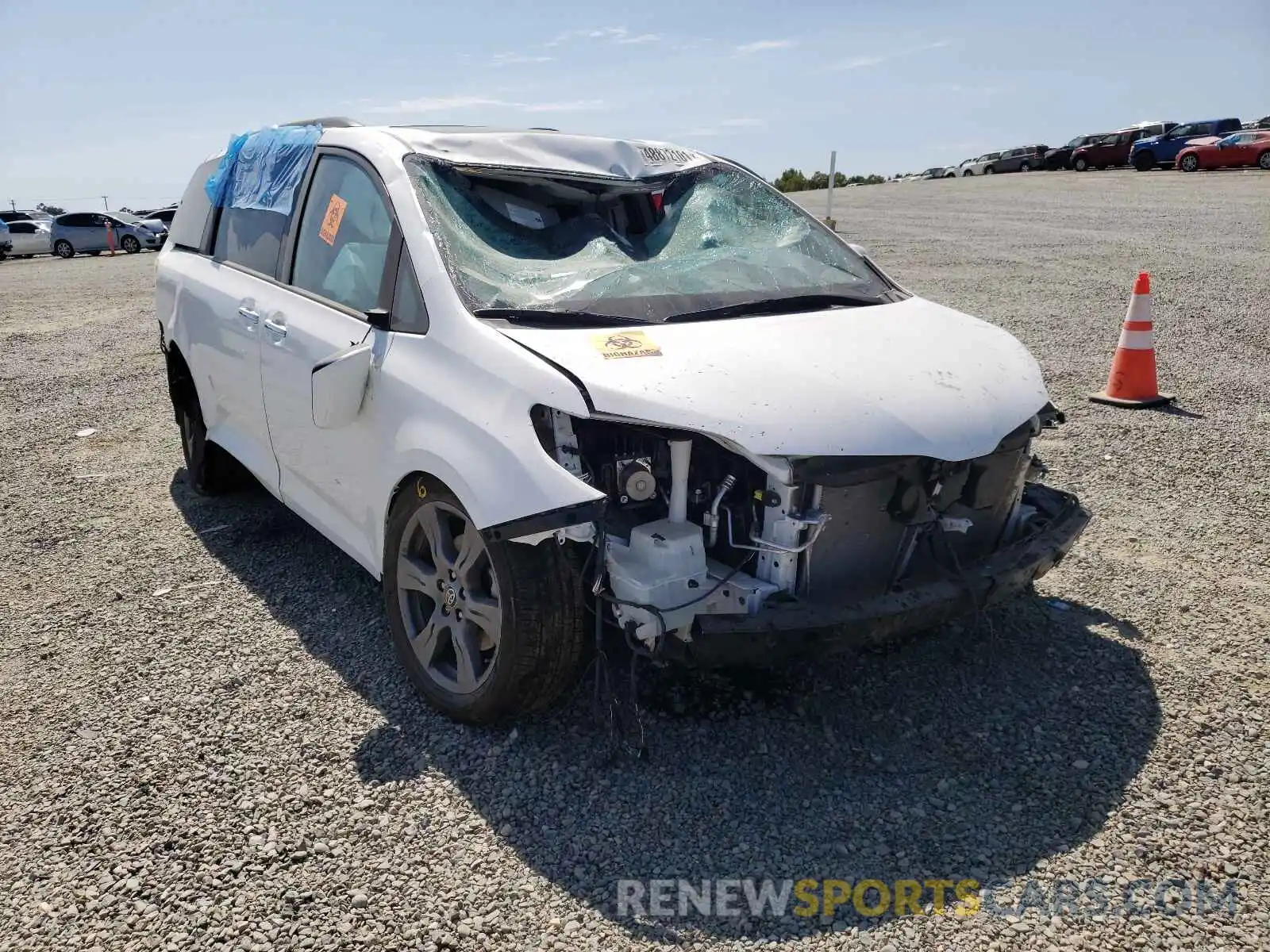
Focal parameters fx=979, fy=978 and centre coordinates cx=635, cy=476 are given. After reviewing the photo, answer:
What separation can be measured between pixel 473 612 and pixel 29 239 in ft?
108

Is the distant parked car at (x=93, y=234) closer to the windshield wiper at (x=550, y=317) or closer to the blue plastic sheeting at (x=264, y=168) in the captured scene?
the blue plastic sheeting at (x=264, y=168)

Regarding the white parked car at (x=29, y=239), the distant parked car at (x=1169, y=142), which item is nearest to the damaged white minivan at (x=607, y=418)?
the white parked car at (x=29, y=239)

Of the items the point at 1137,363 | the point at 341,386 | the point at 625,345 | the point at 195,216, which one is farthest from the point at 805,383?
the point at 1137,363

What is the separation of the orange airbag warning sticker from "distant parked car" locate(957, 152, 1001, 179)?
43.8 metres

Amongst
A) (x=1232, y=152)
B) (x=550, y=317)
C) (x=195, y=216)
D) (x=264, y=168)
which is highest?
(x=1232, y=152)

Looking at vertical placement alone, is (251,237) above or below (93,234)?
above

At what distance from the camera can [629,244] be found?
388cm

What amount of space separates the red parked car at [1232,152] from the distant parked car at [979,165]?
1211cm

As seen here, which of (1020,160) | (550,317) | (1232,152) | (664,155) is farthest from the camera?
(1020,160)

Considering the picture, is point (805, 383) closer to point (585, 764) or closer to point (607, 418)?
point (607, 418)

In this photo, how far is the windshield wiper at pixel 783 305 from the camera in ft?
10.8

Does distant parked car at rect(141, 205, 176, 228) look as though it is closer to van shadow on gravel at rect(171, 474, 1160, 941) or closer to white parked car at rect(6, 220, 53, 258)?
white parked car at rect(6, 220, 53, 258)

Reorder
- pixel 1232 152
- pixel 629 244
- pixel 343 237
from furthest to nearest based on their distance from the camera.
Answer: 1. pixel 1232 152
2. pixel 629 244
3. pixel 343 237

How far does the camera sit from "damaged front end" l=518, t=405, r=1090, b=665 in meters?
2.72
